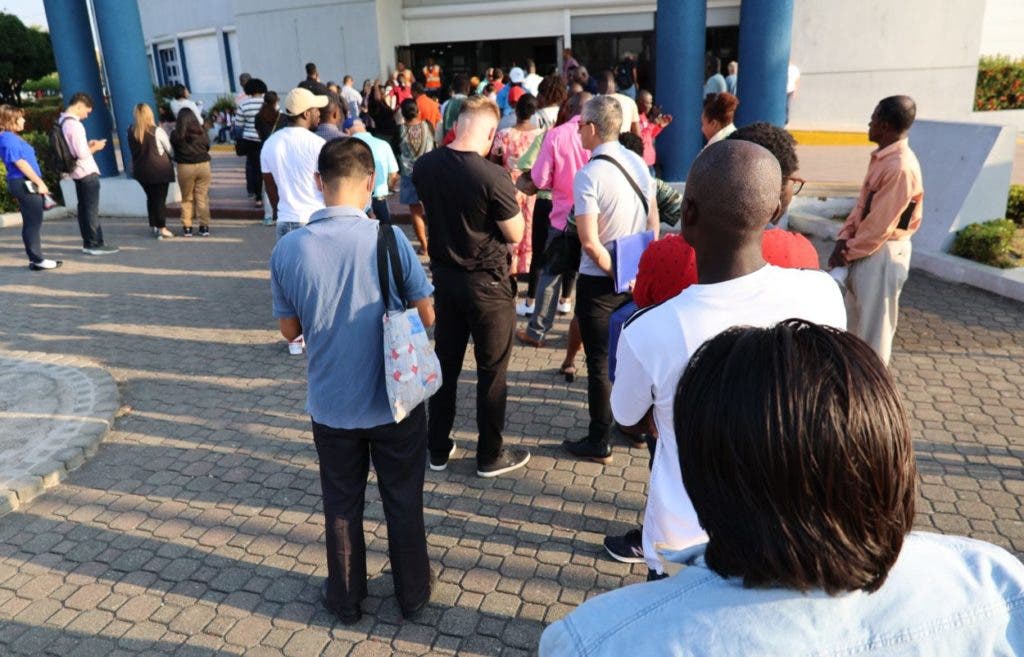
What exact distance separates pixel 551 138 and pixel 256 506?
3324 millimetres

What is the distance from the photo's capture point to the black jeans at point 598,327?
4.25m

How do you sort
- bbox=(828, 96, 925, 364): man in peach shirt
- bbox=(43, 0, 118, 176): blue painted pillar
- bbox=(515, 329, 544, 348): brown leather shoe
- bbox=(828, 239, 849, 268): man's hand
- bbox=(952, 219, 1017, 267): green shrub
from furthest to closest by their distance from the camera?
bbox=(43, 0, 118, 176): blue painted pillar, bbox=(952, 219, 1017, 267): green shrub, bbox=(515, 329, 544, 348): brown leather shoe, bbox=(828, 239, 849, 268): man's hand, bbox=(828, 96, 925, 364): man in peach shirt

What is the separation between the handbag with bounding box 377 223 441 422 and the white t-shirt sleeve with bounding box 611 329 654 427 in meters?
1.03

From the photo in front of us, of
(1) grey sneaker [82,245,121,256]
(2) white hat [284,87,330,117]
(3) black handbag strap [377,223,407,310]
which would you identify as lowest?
(1) grey sneaker [82,245,121,256]

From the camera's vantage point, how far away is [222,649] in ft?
10.5

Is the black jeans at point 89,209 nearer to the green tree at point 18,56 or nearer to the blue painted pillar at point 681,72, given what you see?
the blue painted pillar at point 681,72

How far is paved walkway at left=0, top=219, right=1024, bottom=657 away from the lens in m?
3.32

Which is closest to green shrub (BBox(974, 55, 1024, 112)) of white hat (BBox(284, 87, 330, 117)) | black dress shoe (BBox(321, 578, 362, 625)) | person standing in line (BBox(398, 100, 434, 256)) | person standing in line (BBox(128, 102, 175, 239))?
person standing in line (BBox(398, 100, 434, 256))

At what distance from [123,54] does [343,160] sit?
10.6 metres

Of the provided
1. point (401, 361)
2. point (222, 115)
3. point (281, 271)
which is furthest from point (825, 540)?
point (222, 115)

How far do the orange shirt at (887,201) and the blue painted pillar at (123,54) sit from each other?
34.5 ft

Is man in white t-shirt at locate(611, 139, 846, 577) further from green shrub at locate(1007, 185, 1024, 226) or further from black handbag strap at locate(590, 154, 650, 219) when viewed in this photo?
green shrub at locate(1007, 185, 1024, 226)

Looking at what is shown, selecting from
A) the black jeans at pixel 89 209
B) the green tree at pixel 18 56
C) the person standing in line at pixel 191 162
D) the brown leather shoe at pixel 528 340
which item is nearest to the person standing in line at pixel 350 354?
the brown leather shoe at pixel 528 340

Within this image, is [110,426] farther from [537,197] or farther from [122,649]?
[537,197]
